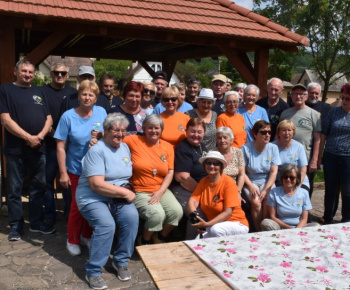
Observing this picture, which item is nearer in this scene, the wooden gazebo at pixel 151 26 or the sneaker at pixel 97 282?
the sneaker at pixel 97 282

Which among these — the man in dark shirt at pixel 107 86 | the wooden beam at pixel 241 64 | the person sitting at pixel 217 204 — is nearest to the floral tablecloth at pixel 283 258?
the person sitting at pixel 217 204

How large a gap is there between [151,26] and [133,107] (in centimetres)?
205

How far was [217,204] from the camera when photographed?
402 centimetres

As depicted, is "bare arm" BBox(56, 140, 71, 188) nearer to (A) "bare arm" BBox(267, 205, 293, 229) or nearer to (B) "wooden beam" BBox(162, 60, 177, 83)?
(A) "bare arm" BBox(267, 205, 293, 229)

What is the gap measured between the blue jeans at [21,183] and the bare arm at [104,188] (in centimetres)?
133

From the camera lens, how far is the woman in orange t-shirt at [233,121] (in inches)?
197

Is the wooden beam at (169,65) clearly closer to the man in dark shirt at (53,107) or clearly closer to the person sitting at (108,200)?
the man in dark shirt at (53,107)

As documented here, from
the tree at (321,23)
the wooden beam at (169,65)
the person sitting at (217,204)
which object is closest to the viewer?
the person sitting at (217,204)

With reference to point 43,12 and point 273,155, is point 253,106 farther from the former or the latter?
point 43,12

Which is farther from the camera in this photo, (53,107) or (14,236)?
(53,107)

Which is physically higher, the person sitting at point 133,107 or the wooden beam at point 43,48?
the wooden beam at point 43,48

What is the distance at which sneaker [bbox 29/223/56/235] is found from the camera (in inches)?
194

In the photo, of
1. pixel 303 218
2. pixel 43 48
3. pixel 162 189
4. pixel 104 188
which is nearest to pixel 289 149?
pixel 303 218

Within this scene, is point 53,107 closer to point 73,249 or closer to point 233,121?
point 73,249
